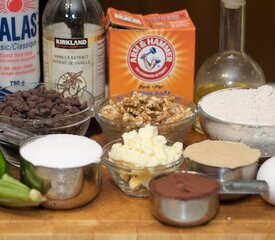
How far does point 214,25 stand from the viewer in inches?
72.4

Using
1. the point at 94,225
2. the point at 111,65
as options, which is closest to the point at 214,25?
the point at 111,65

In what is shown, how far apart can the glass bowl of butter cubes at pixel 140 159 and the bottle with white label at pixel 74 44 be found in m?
0.20

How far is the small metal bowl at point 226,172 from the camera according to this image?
1156 millimetres

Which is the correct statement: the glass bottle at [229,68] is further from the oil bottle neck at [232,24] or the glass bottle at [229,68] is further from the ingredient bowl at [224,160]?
the ingredient bowl at [224,160]

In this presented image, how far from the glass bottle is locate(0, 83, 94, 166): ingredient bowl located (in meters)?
0.22

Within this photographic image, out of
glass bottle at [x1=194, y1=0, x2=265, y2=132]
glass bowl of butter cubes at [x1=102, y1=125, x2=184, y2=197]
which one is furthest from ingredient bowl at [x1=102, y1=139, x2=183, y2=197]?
glass bottle at [x1=194, y1=0, x2=265, y2=132]

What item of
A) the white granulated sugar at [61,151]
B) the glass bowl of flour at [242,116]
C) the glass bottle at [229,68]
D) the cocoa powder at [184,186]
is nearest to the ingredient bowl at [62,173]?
the white granulated sugar at [61,151]

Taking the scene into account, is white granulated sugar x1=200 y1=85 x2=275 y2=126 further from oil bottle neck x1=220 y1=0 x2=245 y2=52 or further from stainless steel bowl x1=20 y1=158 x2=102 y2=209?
stainless steel bowl x1=20 y1=158 x2=102 y2=209

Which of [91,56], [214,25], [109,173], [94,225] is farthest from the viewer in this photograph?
[214,25]

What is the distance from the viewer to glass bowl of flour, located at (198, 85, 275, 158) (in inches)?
49.0

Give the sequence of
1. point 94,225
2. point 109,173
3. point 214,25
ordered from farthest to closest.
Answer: point 214,25, point 109,173, point 94,225

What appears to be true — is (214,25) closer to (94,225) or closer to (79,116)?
(79,116)

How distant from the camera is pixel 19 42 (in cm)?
136

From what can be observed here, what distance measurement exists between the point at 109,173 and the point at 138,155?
105mm
